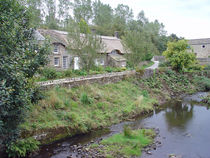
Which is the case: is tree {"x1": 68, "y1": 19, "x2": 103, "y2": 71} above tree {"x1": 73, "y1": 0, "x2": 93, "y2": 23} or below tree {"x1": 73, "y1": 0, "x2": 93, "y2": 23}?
below

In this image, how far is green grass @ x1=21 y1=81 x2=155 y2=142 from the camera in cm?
1265

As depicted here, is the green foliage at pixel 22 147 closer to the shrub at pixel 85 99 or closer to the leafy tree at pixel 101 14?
the shrub at pixel 85 99

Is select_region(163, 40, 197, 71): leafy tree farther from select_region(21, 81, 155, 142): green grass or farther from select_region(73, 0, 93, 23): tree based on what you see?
select_region(73, 0, 93, 23): tree

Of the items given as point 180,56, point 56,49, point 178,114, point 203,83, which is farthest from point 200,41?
point 56,49

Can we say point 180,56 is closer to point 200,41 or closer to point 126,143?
point 200,41

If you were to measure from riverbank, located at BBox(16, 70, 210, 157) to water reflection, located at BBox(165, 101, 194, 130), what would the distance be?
170 centimetres

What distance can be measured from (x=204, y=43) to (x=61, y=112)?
1726 inches

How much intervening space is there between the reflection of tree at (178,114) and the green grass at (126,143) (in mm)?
3166

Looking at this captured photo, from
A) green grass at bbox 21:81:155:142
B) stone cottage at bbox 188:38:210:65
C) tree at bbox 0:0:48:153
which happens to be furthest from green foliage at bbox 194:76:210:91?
tree at bbox 0:0:48:153

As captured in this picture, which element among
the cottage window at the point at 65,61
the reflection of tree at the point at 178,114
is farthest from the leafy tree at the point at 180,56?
the cottage window at the point at 65,61

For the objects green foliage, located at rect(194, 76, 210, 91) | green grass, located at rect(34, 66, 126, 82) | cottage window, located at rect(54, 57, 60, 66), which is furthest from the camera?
green foliage, located at rect(194, 76, 210, 91)

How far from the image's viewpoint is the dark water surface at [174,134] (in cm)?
1103

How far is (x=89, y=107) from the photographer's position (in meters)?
16.2

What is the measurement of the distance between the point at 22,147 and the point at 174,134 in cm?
983
